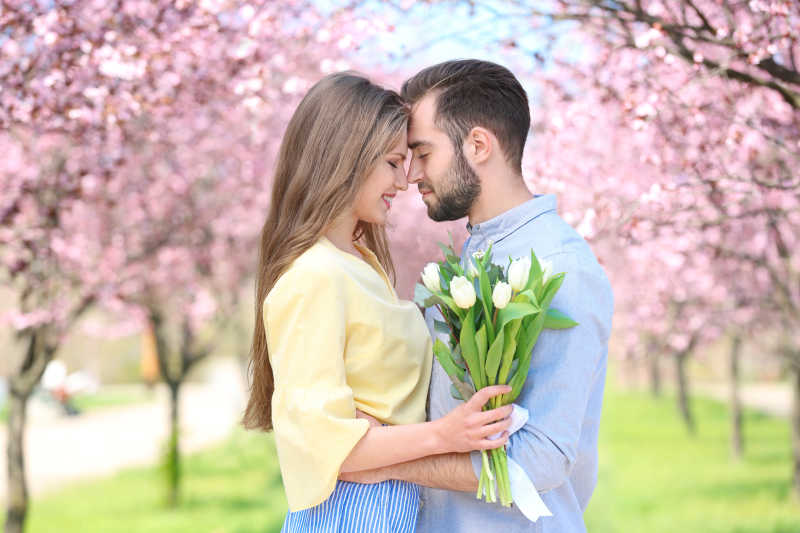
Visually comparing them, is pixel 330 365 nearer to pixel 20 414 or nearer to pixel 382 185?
pixel 382 185

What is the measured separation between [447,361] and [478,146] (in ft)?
2.32

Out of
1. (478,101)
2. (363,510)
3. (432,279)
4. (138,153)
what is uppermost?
(478,101)

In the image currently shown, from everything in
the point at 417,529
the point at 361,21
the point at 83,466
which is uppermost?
the point at 361,21

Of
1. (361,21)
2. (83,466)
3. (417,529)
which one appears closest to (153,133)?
(361,21)

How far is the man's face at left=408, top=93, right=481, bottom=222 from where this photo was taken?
2.52 metres

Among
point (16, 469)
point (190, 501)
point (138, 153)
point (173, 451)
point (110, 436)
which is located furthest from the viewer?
point (110, 436)

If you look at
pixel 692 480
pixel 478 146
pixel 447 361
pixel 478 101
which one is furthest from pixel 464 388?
pixel 692 480

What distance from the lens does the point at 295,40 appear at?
5410 mm

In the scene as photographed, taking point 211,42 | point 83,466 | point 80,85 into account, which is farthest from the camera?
point 83,466

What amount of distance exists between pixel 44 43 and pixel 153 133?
3.97 feet

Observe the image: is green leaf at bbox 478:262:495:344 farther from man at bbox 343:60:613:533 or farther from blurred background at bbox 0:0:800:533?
blurred background at bbox 0:0:800:533

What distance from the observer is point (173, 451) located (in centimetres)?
1067

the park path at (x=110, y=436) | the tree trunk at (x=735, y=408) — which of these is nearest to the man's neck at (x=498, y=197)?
the park path at (x=110, y=436)

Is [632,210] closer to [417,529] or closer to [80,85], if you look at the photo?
[417,529]
